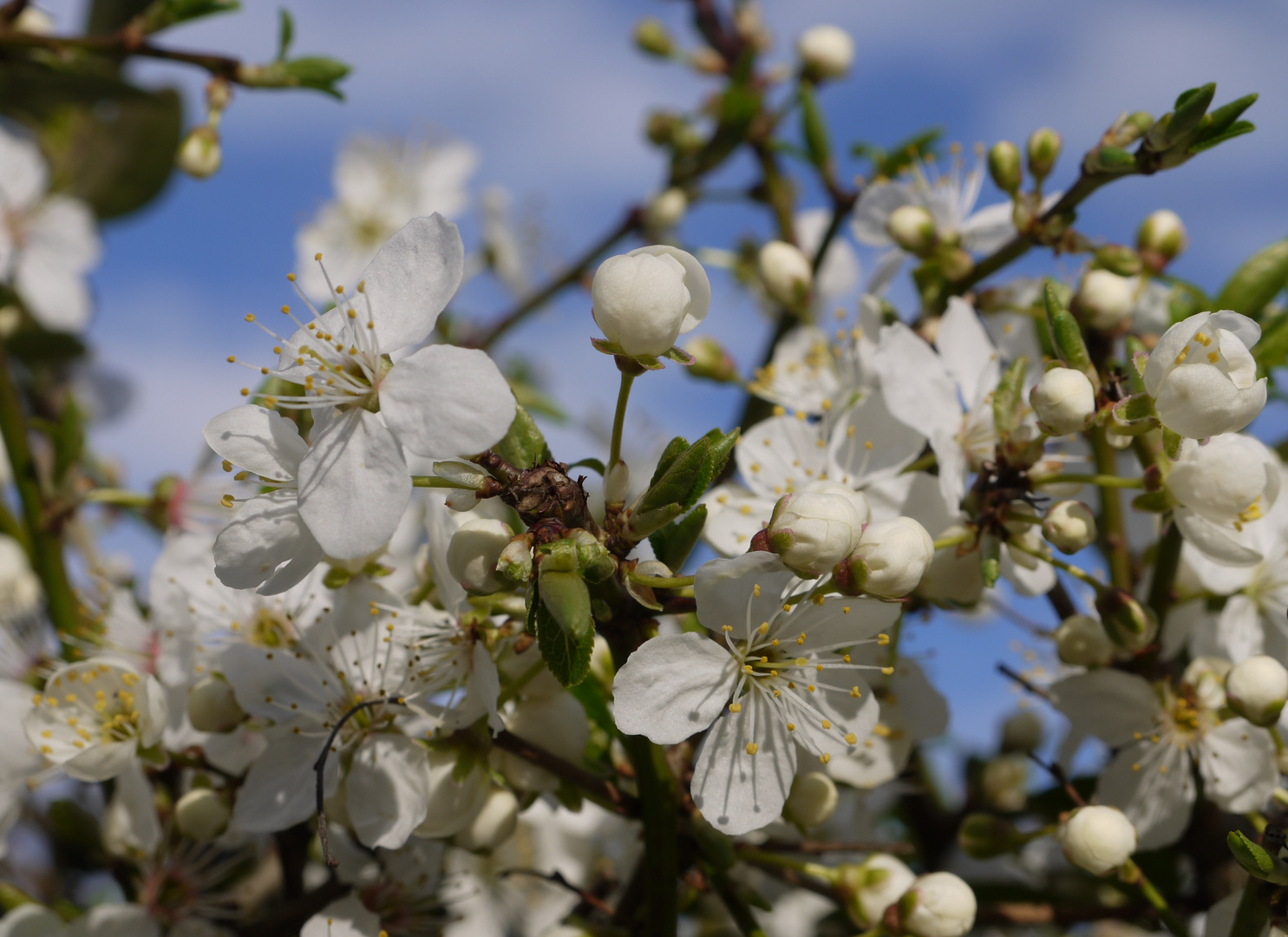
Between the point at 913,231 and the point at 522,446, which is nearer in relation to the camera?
the point at 522,446

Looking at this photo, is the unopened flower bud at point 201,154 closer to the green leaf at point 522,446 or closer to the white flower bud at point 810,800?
the green leaf at point 522,446

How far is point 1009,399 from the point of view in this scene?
129 cm

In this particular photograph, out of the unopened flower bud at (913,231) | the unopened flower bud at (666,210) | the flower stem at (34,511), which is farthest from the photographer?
the unopened flower bud at (666,210)

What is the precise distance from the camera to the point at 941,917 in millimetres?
1246

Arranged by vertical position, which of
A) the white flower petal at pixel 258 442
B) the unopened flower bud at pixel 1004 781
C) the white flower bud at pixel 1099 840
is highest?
the white flower petal at pixel 258 442

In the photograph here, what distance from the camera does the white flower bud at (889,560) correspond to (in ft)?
3.44

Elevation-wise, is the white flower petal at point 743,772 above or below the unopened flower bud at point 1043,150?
below

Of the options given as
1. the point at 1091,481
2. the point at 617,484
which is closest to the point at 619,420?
the point at 617,484

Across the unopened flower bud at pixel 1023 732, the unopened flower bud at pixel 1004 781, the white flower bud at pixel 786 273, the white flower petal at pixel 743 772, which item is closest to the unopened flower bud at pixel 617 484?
the white flower petal at pixel 743 772

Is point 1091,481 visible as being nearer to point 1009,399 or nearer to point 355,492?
point 1009,399

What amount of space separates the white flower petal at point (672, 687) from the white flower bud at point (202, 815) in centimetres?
65

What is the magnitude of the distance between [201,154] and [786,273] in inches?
42.9

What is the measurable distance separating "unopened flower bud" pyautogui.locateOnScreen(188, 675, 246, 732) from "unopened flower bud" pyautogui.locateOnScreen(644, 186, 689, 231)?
169cm

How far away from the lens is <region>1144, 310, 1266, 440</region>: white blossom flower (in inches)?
42.9
